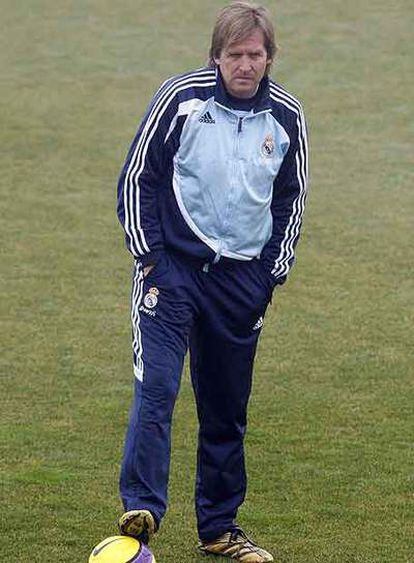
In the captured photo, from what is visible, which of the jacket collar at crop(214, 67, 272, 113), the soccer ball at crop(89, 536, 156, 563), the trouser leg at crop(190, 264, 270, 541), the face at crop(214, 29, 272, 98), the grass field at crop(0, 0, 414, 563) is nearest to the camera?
the soccer ball at crop(89, 536, 156, 563)

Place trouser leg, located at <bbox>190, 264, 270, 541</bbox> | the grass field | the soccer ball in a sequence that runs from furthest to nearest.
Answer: the grass field < trouser leg, located at <bbox>190, 264, 270, 541</bbox> < the soccer ball

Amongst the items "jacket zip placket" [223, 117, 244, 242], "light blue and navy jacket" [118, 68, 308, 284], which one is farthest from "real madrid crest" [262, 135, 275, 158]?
"jacket zip placket" [223, 117, 244, 242]

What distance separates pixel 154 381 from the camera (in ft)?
18.1

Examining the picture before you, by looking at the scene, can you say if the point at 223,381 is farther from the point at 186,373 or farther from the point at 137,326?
the point at 186,373

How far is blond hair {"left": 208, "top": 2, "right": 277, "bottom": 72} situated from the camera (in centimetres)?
546

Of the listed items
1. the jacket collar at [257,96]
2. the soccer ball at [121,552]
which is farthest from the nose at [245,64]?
the soccer ball at [121,552]

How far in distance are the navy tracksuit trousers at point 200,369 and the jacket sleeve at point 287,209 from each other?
72 mm

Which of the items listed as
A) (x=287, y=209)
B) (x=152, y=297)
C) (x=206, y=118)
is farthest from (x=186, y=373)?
(x=206, y=118)

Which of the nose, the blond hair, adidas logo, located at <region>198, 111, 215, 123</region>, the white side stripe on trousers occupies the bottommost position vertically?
the white side stripe on trousers

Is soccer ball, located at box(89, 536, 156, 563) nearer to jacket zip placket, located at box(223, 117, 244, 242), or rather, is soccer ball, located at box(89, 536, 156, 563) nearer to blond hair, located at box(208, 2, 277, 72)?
jacket zip placket, located at box(223, 117, 244, 242)

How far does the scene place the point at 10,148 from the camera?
635 inches

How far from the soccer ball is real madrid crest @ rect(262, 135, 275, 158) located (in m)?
1.59

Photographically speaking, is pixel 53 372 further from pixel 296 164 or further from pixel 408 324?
pixel 296 164

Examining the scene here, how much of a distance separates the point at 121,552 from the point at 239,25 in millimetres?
2037
